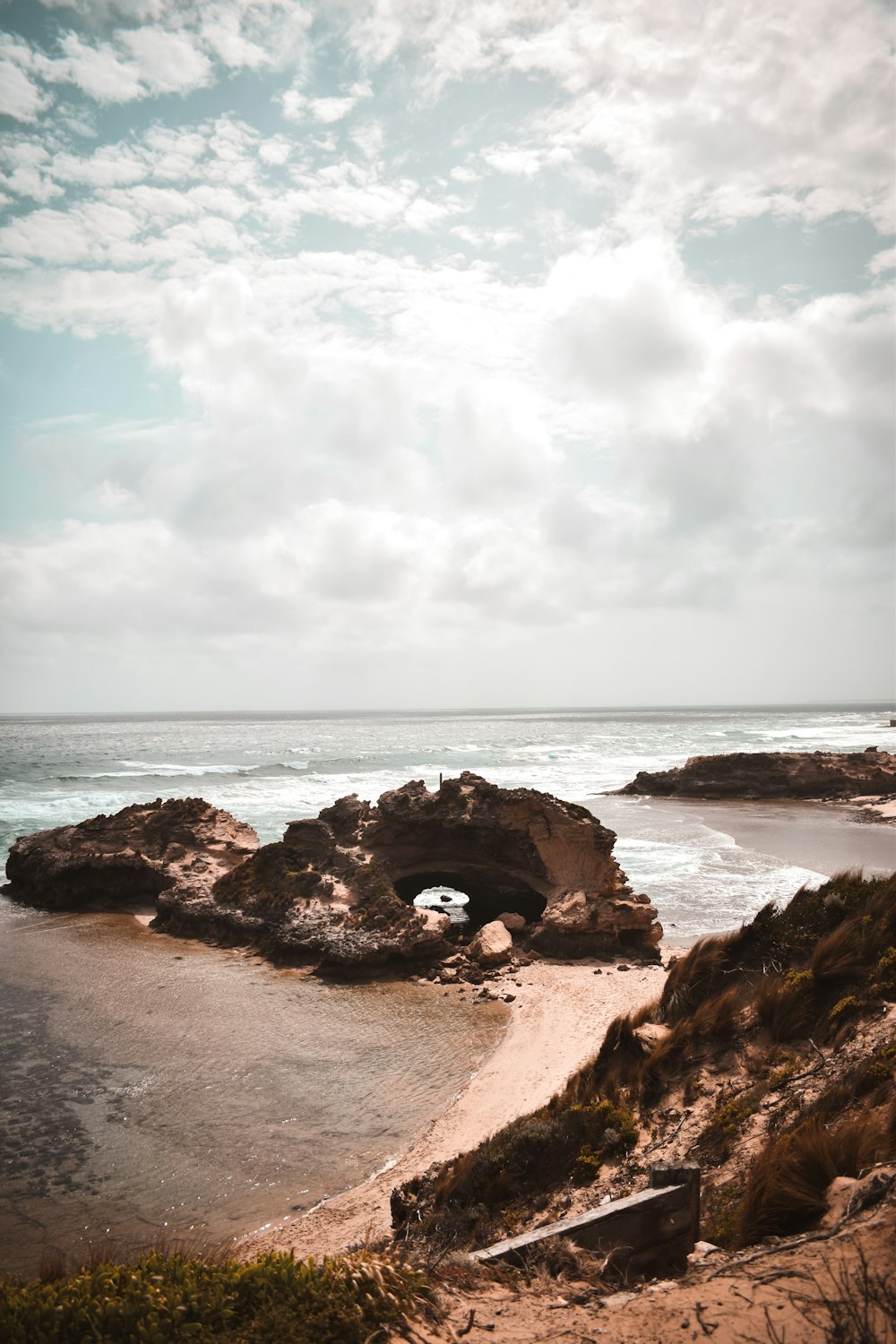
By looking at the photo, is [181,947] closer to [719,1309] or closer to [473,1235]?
[473,1235]

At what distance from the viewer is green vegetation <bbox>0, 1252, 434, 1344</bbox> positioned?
354 cm

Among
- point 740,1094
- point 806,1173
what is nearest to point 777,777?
point 740,1094

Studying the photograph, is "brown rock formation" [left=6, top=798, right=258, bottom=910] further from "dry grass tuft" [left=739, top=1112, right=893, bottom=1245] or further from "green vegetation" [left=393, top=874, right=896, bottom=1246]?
"dry grass tuft" [left=739, top=1112, right=893, bottom=1245]

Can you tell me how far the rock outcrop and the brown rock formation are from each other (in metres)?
31.4

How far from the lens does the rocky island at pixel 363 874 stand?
1486cm

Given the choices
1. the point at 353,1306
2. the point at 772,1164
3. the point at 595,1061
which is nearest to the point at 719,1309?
the point at 772,1164

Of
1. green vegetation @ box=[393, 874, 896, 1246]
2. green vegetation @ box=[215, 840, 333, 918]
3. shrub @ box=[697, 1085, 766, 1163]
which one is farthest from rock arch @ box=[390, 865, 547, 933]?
shrub @ box=[697, 1085, 766, 1163]

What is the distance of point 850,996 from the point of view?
21.6ft

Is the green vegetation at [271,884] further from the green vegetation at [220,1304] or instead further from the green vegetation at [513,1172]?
the green vegetation at [220,1304]

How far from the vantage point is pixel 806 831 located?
102 ft

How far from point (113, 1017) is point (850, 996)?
11.3 metres

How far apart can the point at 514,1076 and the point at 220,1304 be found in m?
7.03

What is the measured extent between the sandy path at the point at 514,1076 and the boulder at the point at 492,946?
1.91ft

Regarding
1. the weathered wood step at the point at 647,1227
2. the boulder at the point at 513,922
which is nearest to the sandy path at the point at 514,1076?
the boulder at the point at 513,922
